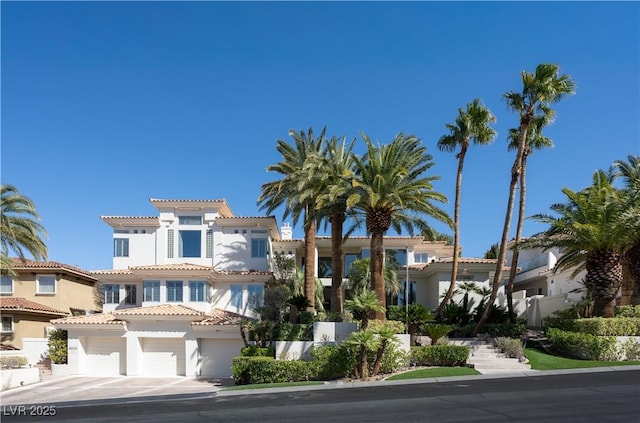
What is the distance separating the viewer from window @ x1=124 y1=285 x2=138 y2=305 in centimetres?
3709

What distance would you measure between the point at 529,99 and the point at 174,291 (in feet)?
85.4

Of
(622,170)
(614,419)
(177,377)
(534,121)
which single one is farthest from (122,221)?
(622,170)

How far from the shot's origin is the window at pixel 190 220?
127 ft

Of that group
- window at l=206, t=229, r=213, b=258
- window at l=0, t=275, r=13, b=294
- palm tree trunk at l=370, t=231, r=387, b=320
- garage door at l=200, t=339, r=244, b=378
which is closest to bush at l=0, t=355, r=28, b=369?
garage door at l=200, t=339, r=244, b=378

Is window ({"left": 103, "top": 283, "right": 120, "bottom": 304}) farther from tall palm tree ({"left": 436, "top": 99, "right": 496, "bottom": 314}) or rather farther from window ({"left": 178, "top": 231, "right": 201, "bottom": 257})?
tall palm tree ({"left": 436, "top": 99, "right": 496, "bottom": 314})

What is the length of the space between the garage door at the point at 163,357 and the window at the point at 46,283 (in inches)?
518

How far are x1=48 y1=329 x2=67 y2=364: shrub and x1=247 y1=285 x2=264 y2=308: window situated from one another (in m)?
12.2

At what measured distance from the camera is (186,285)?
116ft

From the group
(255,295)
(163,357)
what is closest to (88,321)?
(163,357)

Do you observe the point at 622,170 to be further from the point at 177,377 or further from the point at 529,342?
the point at 177,377

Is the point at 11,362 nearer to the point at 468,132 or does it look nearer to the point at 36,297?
the point at 36,297

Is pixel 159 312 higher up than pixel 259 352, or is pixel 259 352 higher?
pixel 159 312

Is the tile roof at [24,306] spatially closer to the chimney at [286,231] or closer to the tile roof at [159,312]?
the tile roof at [159,312]

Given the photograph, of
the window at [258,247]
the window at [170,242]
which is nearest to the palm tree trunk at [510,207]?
the window at [258,247]
